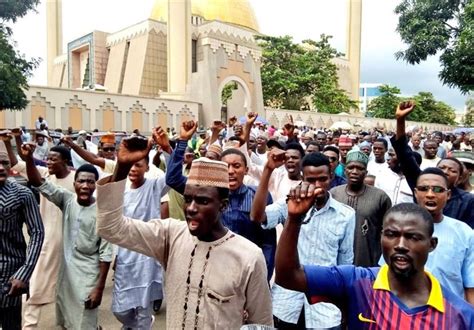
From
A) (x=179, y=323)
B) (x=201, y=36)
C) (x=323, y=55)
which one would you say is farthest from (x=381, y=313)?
(x=323, y=55)

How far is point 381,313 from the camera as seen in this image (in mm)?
1817

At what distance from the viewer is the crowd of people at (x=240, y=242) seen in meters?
1.87

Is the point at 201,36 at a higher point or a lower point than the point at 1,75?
higher

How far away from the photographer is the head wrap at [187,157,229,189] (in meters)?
2.09

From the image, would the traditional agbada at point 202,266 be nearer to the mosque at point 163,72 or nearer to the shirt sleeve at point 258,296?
the shirt sleeve at point 258,296

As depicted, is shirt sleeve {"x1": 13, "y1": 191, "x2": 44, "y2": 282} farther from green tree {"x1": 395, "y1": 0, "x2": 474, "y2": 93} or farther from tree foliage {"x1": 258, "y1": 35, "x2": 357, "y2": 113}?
tree foliage {"x1": 258, "y1": 35, "x2": 357, "y2": 113}

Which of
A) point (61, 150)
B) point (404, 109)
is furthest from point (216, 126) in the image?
point (404, 109)

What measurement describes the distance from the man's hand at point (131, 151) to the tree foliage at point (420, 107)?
52.6 meters

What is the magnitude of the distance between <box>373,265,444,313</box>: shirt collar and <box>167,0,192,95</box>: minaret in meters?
30.3

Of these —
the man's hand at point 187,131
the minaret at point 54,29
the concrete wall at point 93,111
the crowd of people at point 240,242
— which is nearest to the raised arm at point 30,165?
the crowd of people at point 240,242

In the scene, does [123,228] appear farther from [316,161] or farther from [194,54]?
[194,54]

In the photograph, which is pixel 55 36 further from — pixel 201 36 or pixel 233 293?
pixel 233 293

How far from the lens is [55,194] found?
12.8 ft

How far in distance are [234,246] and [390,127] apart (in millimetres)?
42428
